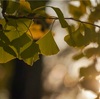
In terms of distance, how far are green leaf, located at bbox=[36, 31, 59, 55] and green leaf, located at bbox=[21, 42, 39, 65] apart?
3cm

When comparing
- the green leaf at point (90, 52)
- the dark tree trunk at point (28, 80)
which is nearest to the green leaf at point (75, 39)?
the green leaf at point (90, 52)

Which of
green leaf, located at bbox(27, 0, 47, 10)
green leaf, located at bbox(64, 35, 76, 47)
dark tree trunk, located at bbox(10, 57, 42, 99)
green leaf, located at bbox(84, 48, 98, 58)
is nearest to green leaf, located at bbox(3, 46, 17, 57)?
green leaf, located at bbox(64, 35, 76, 47)

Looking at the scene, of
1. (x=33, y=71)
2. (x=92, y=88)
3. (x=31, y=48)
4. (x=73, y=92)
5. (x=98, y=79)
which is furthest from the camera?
(x=73, y=92)

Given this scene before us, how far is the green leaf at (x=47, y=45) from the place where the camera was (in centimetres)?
102

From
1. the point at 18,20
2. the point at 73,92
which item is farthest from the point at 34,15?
the point at 73,92

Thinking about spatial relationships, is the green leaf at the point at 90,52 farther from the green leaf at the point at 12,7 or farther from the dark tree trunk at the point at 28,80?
the dark tree trunk at the point at 28,80

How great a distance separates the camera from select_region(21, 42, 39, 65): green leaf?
0.97m

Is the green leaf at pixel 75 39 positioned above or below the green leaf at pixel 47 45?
above

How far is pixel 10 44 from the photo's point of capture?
3.20ft

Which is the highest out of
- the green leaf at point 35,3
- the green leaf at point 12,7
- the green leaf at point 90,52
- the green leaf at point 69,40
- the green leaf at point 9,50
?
the green leaf at point 12,7

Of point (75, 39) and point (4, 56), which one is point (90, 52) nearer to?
point (75, 39)

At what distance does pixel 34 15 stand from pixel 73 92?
18.9 ft

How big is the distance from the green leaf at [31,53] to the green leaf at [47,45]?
25 mm

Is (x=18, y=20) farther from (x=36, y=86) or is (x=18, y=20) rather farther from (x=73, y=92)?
(x=73, y=92)
